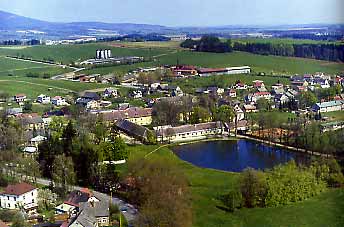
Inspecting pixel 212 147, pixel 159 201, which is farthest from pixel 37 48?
pixel 159 201

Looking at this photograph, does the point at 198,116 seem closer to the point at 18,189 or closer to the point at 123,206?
the point at 123,206

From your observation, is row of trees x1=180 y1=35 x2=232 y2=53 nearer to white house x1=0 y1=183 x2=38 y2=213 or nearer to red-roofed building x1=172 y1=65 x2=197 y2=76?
red-roofed building x1=172 y1=65 x2=197 y2=76

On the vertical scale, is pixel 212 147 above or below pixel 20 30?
below

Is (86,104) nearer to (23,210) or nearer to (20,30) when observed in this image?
(23,210)

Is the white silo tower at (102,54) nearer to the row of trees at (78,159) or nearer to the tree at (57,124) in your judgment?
the tree at (57,124)

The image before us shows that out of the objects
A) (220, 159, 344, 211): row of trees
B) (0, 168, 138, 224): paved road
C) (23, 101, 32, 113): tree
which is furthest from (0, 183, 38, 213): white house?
(23, 101, 32, 113): tree

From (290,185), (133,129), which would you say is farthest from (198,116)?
(290,185)
